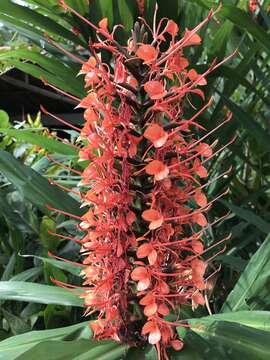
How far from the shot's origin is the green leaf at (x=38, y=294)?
69 cm

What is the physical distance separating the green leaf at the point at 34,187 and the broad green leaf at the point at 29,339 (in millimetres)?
198

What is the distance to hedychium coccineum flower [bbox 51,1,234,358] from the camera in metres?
0.54

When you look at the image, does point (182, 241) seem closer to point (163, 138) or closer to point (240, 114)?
point (163, 138)

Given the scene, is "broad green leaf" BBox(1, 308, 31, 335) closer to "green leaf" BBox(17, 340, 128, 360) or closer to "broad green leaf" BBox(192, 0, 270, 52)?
"green leaf" BBox(17, 340, 128, 360)

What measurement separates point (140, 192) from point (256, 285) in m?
0.27

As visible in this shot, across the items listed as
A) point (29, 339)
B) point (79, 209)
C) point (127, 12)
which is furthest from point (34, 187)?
point (127, 12)

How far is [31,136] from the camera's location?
92cm

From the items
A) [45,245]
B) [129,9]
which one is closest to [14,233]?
[45,245]

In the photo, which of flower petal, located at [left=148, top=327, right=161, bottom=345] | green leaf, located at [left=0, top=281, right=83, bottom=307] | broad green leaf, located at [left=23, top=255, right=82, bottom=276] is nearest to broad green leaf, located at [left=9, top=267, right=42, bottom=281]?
broad green leaf, located at [left=23, top=255, right=82, bottom=276]

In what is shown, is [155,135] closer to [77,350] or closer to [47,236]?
[77,350]

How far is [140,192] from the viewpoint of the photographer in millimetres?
561

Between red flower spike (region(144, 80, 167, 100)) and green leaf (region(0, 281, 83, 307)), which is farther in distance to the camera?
green leaf (region(0, 281, 83, 307))

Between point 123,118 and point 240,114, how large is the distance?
0.40 m

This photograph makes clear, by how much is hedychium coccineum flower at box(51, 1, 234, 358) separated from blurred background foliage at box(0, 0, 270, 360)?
0.05 metres
